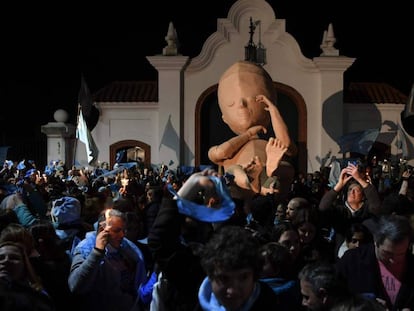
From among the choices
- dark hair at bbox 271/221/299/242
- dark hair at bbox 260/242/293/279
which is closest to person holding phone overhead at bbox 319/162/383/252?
dark hair at bbox 271/221/299/242

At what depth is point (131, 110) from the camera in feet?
90.2

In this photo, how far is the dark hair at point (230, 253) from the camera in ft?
11.8

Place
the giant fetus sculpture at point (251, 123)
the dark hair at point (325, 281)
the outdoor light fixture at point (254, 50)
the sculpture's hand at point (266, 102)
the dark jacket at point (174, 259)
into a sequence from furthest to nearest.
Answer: the outdoor light fixture at point (254, 50)
the sculpture's hand at point (266, 102)
the giant fetus sculpture at point (251, 123)
the dark jacket at point (174, 259)
the dark hair at point (325, 281)

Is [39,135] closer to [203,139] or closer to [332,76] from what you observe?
[203,139]

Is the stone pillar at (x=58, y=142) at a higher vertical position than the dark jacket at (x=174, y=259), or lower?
higher

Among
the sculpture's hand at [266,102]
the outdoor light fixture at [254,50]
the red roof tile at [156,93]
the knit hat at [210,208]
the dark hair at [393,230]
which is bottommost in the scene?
the dark hair at [393,230]

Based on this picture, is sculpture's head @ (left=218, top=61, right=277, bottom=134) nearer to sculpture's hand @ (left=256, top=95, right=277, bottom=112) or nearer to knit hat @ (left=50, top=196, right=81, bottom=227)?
sculpture's hand @ (left=256, top=95, right=277, bottom=112)

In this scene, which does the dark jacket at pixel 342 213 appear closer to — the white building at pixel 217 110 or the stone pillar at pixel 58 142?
the white building at pixel 217 110

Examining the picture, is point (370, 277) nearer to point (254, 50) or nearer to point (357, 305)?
point (357, 305)

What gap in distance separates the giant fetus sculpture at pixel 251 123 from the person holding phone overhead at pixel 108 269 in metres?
8.95

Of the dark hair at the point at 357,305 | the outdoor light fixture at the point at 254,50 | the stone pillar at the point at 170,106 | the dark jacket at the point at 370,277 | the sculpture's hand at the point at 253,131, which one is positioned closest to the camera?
the dark hair at the point at 357,305

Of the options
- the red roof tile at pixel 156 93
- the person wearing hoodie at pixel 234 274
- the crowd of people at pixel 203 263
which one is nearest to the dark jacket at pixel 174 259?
the crowd of people at pixel 203 263

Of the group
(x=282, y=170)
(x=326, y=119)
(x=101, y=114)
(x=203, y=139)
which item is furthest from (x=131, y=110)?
(x=282, y=170)

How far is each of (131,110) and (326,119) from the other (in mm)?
7836
